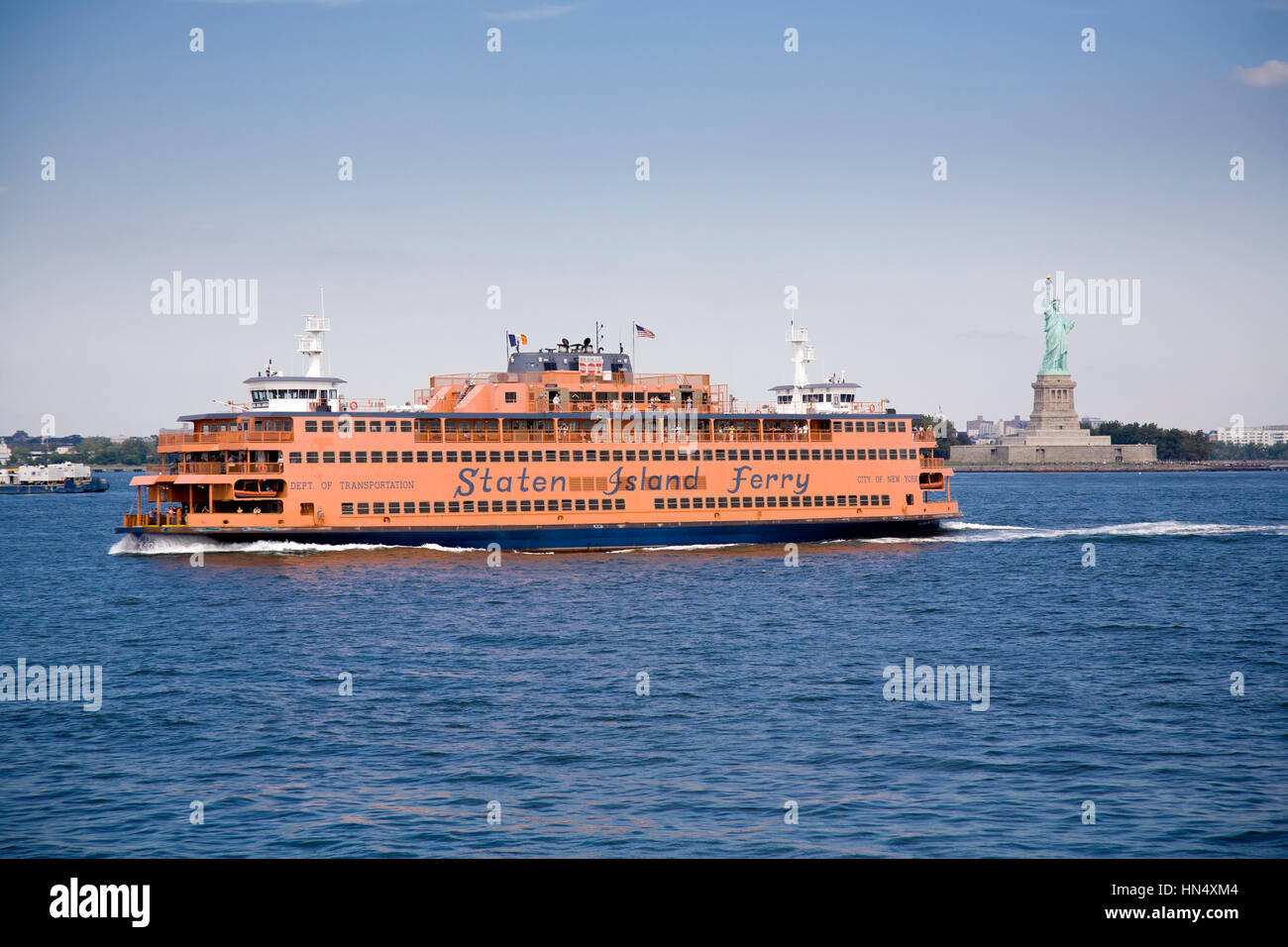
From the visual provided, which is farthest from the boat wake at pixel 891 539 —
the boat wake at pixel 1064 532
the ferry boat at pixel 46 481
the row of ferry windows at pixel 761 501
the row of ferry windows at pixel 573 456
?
the ferry boat at pixel 46 481

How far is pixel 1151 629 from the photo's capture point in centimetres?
3822

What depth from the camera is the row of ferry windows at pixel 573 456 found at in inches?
2349

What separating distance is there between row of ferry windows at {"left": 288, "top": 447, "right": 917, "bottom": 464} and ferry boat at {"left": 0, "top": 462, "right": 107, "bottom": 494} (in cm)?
13183

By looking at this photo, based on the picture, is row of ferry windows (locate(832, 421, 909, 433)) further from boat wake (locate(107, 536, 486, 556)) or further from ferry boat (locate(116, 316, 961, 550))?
boat wake (locate(107, 536, 486, 556))

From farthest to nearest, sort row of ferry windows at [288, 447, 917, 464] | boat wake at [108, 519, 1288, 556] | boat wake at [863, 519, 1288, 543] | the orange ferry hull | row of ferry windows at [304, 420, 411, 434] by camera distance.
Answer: boat wake at [863, 519, 1288, 543] → row of ferry windows at [288, 447, 917, 464] → row of ferry windows at [304, 420, 411, 434] → the orange ferry hull → boat wake at [108, 519, 1288, 556]

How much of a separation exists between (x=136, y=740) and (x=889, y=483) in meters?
53.9

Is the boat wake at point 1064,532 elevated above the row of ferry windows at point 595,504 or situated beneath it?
situated beneath

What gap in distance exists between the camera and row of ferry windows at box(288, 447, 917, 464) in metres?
59.7

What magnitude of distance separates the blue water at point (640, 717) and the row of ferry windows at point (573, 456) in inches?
347

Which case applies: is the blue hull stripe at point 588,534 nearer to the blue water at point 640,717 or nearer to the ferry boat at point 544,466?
the ferry boat at point 544,466

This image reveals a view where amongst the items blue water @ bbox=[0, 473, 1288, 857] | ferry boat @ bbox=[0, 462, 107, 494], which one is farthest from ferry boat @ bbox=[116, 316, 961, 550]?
ferry boat @ bbox=[0, 462, 107, 494]

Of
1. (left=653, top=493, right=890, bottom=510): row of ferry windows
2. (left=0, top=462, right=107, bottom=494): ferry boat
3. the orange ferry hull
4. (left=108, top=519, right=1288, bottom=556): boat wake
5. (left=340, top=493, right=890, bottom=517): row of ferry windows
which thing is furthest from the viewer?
(left=0, top=462, right=107, bottom=494): ferry boat
